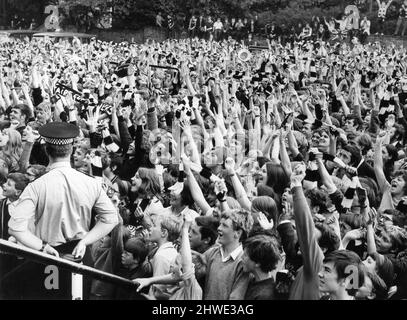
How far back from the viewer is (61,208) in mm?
4129

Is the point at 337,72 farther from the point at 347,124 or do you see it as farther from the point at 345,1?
the point at 347,124

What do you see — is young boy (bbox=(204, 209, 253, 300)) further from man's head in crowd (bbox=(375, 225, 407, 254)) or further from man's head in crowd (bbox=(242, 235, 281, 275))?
man's head in crowd (bbox=(375, 225, 407, 254))

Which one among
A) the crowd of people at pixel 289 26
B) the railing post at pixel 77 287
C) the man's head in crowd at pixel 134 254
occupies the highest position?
the crowd of people at pixel 289 26

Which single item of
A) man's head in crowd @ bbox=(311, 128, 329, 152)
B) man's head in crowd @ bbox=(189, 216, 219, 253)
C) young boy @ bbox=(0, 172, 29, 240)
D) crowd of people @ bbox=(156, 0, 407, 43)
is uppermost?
crowd of people @ bbox=(156, 0, 407, 43)

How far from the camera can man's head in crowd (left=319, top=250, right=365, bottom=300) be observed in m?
3.88

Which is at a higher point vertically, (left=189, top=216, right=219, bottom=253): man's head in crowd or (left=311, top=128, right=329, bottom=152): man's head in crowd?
(left=311, top=128, right=329, bottom=152): man's head in crowd

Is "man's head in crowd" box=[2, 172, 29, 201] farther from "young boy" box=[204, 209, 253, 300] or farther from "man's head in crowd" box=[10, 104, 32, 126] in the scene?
"man's head in crowd" box=[10, 104, 32, 126]

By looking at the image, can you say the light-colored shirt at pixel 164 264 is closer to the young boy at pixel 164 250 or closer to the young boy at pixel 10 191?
the young boy at pixel 164 250

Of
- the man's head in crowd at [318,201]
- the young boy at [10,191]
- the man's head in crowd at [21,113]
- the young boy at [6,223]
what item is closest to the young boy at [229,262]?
the man's head in crowd at [318,201]

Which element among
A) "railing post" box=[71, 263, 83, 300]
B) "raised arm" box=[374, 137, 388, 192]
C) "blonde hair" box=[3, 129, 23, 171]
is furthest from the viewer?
"blonde hair" box=[3, 129, 23, 171]

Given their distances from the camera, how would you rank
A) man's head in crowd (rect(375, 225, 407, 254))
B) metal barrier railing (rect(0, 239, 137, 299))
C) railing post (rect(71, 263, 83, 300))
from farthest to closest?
man's head in crowd (rect(375, 225, 407, 254)) → railing post (rect(71, 263, 83, 300)) → metal barrier railing (rect(0, 239, 137, 299))

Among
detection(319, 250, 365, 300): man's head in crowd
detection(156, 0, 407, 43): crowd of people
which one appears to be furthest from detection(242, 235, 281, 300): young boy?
detection(156, 0, 407, 43): crowd of people

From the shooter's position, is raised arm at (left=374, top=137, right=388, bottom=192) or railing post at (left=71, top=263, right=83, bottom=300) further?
raised arm at (left=374, top=137, right=388, bottom=192)

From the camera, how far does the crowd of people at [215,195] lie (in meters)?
4.11
